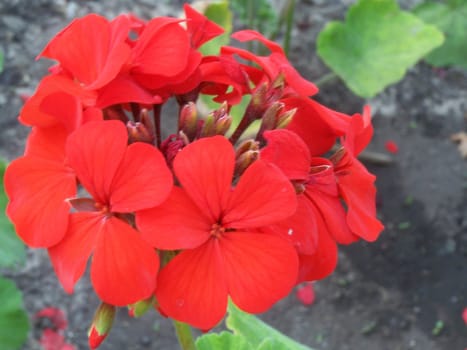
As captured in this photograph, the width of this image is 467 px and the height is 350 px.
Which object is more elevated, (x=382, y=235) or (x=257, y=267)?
(x=257, y=267)

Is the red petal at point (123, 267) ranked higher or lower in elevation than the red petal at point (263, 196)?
lower

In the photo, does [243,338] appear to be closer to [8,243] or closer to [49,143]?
[49,143]

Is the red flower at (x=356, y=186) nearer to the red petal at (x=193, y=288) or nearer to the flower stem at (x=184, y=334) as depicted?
the red petal at (x=193, y=288)

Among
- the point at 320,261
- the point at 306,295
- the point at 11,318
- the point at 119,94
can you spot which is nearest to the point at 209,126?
the point at 119,94

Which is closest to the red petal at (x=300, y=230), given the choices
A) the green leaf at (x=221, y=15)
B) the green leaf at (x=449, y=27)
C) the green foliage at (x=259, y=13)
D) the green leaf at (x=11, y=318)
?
the green leaf at (x=11, y=318)

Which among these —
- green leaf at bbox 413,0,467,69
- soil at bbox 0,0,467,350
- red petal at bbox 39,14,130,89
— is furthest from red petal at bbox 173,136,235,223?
green leaf at bbox 413,0,467,69

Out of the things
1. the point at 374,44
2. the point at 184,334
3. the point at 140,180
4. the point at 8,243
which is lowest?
the point at 374,44

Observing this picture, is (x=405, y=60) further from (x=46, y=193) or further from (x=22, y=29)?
(x=46, y=193)

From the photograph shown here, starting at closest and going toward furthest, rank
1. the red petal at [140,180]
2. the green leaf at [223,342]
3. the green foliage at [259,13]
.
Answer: the red petal at [140,180] → the green leaf at [223,342] → the green foliage at [259,13]

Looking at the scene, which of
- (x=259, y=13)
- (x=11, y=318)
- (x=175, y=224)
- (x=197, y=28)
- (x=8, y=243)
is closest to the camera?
(x=175, y=224)
